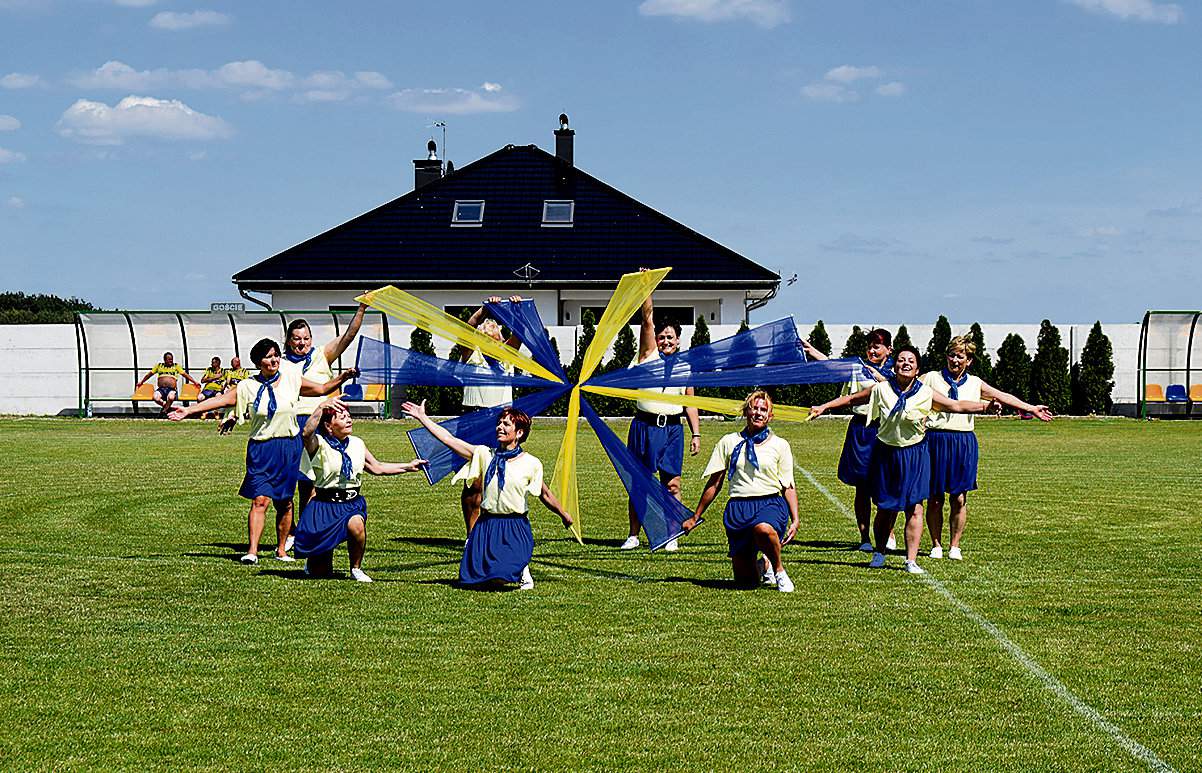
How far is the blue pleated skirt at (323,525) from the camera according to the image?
9.79 metres

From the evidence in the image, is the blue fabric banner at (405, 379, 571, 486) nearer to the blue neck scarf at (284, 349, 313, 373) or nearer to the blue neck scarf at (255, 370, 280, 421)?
the blue neck scarf at (284, 349, 313, 373)

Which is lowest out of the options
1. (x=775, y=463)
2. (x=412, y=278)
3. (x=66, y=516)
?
(x=66, y=516)

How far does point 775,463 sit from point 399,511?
6.71 metres

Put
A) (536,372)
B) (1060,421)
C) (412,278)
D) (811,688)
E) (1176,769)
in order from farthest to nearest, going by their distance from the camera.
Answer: (412,278)
(1060,421)
(536,372)
(811,688)
(1176,769)

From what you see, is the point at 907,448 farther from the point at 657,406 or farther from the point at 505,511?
the point at 505,511

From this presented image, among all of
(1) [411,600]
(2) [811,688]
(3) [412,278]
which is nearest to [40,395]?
(3) [412,278]

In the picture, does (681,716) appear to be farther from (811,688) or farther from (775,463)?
(775,463)

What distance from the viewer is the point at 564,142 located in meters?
51.2

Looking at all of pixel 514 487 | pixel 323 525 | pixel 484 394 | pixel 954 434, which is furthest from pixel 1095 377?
pixel 323 525

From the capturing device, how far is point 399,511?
1526 cm

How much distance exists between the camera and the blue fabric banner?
35.4 feet

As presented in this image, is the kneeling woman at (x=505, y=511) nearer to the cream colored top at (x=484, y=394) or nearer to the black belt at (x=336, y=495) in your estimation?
the black belt at (x=336, y=495)

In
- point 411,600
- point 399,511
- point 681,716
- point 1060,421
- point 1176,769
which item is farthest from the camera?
point 1060,421

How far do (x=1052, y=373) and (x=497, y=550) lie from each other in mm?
32209
